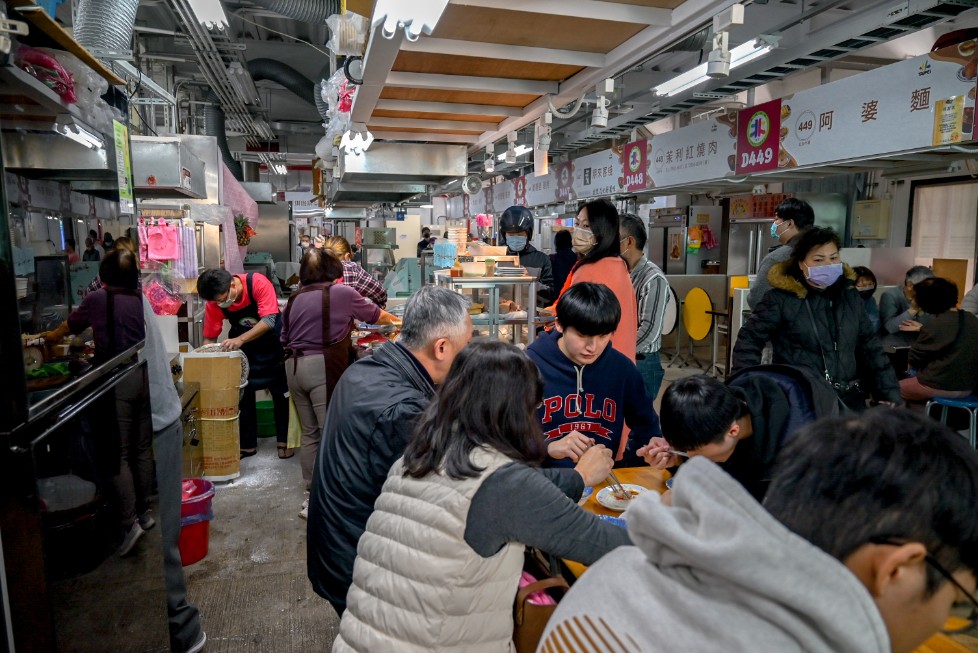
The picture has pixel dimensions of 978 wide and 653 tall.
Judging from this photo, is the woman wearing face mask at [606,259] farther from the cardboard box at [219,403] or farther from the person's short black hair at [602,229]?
the cardboard box at [219,403]

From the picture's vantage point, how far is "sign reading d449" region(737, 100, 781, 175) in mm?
5973

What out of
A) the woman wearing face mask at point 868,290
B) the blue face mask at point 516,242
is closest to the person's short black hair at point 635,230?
the blue face mask at point 516,242

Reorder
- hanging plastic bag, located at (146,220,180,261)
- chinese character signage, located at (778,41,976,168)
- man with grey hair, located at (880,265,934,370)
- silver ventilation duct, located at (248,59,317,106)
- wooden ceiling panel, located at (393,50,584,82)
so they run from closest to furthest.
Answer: wooden ceiling panel, located at (393,50,584,82) → chinese character signage, located at (778,41,976,168) → hanging plastic bag, located at (146,220,180,261) → man with grey hair, located at (880,265,934,370) → silver ventilation duct, located at (248,59,317,106)

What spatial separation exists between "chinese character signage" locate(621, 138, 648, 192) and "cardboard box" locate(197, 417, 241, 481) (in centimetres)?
590

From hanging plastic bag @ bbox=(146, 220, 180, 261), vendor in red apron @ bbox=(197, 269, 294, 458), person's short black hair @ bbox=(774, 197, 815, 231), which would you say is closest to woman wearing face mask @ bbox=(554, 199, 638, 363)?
person's short black hair @ bbox=(774, 197, 815, 231)

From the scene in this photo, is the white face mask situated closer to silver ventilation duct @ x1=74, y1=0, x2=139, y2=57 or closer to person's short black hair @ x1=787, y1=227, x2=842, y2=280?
person's short black hair @ x1=787, y1=227, x2=842, y2=280

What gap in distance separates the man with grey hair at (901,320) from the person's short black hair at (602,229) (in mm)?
4170

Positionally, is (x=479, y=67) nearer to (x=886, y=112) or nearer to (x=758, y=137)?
(x=886, y=112)

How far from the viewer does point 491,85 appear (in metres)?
3.63

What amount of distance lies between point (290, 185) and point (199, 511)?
21598 millimetres

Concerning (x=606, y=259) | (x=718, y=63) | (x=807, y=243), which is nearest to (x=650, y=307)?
(x=606, y=259)

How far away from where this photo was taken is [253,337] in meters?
5.25

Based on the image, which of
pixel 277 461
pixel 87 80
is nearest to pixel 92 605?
pixel 87 80

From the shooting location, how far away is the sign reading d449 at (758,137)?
19.6 ft
